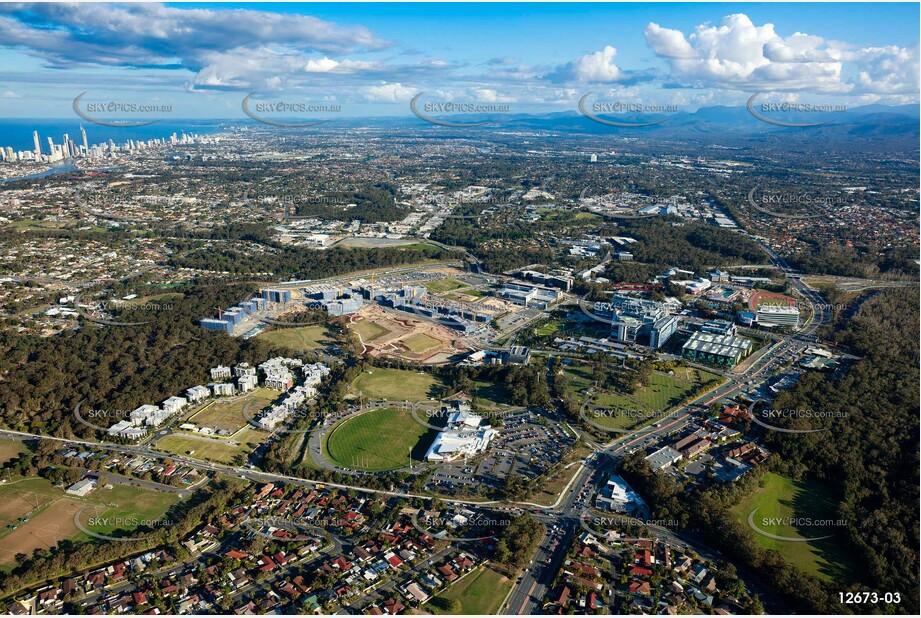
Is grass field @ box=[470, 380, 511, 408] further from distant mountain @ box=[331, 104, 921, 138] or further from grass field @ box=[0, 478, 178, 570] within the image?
distant mountain @ box=[331, 104, 921, 138]

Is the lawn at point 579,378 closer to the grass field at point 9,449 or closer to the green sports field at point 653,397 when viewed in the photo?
the green sports field at point 653,397

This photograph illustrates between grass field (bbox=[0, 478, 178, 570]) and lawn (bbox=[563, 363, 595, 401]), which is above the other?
lawn (bbox=[563, 363, 595, 401])

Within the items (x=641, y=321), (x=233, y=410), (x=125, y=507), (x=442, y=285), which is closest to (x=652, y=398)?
(x=641, y=321)

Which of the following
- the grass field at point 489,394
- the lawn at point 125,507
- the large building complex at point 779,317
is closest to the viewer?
the lawn at point 125,507

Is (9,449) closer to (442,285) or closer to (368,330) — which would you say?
(368,330)

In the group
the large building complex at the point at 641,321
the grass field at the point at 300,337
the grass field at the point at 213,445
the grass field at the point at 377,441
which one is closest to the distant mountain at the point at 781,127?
the large building complex at the point at 641,321

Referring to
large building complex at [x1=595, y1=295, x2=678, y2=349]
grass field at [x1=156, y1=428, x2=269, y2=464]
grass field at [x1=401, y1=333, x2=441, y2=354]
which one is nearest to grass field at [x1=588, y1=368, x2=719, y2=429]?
large building complex at [x1=595, y1=295, x2=678, y2=349]
